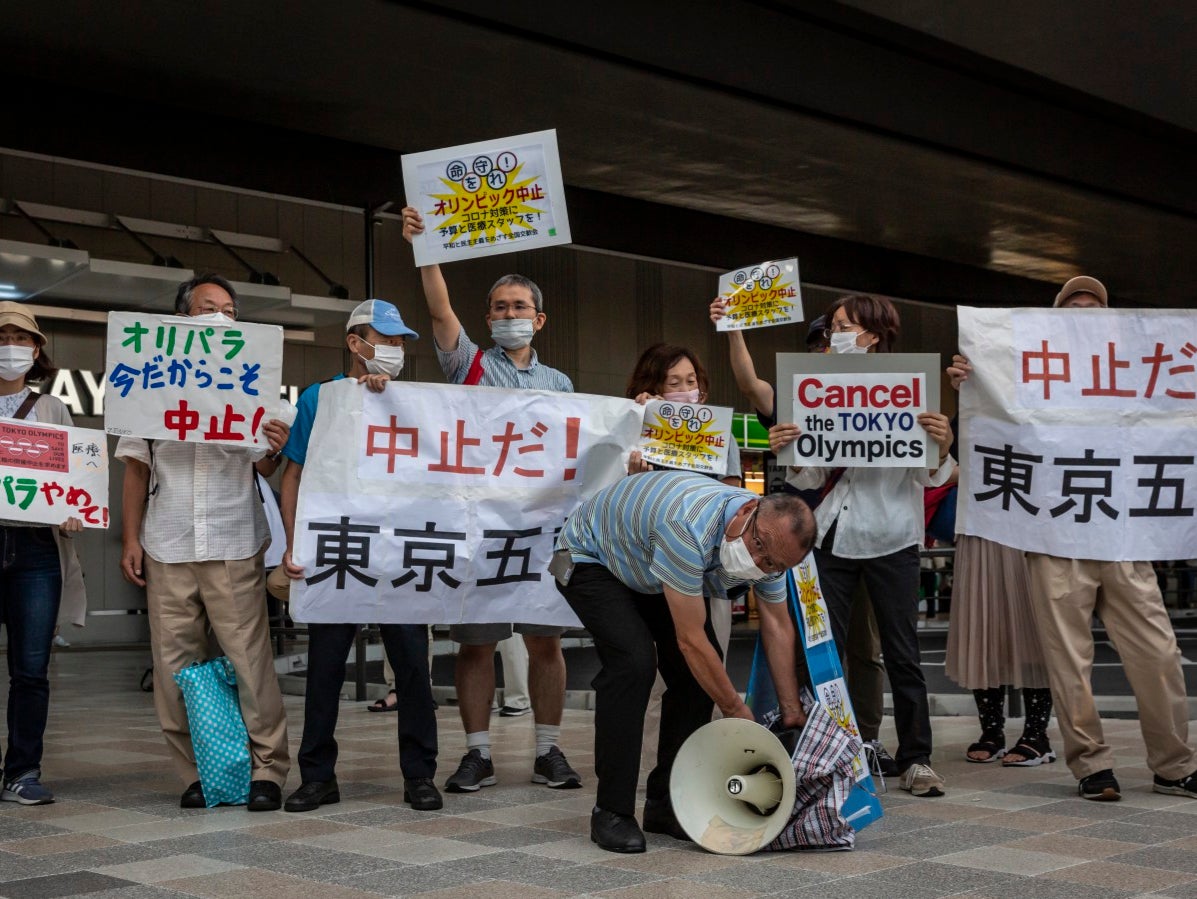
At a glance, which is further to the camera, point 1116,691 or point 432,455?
point 1116,691

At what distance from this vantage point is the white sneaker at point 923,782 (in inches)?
193

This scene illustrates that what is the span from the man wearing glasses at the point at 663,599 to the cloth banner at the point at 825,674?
0.25ft

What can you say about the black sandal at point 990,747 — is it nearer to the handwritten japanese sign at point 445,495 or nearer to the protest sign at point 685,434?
the protest sign at point 685,434

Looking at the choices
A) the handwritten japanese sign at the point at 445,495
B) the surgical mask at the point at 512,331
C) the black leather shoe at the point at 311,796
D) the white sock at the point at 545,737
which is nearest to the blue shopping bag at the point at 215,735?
the black leather shoe at the point at 311,796

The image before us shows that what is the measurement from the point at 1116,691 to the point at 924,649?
4613 millimetres

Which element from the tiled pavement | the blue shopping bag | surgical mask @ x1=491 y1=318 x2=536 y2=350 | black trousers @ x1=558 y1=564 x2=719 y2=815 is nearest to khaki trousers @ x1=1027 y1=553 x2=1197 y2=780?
the tiled pavement

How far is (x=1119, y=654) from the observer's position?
4.80 m

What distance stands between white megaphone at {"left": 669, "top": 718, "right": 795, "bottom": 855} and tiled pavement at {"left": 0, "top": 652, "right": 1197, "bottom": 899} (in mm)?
85

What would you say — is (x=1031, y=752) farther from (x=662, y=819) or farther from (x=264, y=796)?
(x=264, y=796)

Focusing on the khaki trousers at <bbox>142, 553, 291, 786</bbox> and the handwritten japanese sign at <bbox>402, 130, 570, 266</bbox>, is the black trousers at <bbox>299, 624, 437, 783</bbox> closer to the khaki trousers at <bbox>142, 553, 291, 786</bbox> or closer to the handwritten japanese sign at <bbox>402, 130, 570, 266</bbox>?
the khaki trousers at <bbox>142, 553, 291, 786</bbox>

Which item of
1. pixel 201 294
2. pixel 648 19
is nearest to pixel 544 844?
pixel 201 294

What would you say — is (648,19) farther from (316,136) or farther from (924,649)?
(924,649)

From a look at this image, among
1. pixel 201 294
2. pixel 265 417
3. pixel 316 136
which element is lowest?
pixel 265 417

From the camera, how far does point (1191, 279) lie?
67.4ft
